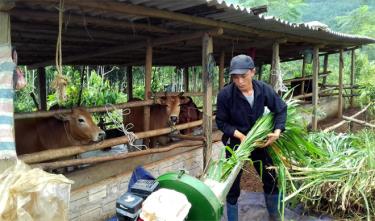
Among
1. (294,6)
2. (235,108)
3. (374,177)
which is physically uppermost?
(294,6)

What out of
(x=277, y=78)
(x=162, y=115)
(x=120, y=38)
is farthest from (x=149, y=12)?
(x=277, y=78)

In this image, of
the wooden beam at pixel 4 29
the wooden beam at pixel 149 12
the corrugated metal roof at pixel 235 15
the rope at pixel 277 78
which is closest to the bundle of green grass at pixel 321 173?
the corrugated metal roof at pixel 235 15

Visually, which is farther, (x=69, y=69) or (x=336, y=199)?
(x=69, y=69)

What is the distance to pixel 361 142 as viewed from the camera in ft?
17.6

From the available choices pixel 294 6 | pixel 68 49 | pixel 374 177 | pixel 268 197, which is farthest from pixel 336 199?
pixel 294 6

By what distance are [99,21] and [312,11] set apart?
42922 millimetres

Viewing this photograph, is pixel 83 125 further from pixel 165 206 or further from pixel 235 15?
pixel 165 206

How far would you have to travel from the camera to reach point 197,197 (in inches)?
101

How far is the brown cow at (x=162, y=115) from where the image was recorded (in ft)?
22.4

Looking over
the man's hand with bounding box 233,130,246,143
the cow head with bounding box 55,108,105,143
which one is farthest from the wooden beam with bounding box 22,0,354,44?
the man's hand with bounding box 233,130,246,143

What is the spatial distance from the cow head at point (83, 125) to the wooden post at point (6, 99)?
6.77 feet

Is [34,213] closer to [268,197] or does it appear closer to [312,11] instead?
[268,197]

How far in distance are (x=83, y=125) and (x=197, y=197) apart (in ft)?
9.52

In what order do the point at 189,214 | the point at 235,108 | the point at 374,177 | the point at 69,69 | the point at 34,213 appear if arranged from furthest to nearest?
the point at 69,69 → the point at 374,177 → the point at 235,108 → the point at 189,214 → the point at 34,213
